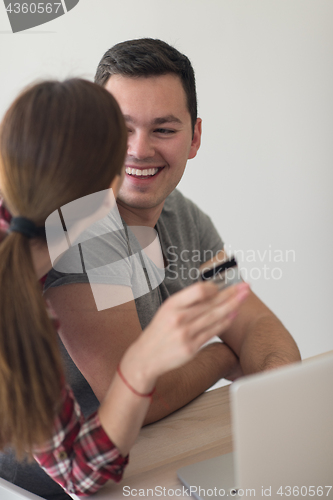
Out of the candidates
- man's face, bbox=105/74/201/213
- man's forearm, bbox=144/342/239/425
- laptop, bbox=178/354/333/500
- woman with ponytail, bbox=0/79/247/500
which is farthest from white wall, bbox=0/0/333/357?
laptop, bbox=178/354/333/500

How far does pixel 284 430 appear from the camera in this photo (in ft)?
1.92

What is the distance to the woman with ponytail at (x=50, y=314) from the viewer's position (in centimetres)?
63

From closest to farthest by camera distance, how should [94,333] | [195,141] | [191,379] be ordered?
[94,333], [191,379], [195,141]

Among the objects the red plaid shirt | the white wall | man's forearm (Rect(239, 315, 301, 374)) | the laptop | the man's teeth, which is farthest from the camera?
the white wall

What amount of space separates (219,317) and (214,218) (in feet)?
5.79

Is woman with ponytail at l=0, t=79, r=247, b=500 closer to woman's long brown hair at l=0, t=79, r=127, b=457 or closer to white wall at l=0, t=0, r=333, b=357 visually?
woman's long brown hair at l=0, t=79, r=127, b=457

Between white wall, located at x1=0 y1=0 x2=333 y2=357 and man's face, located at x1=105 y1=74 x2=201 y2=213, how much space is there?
0.82 metres

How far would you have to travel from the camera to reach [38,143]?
66cm

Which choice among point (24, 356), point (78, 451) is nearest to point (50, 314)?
point (24, 356)

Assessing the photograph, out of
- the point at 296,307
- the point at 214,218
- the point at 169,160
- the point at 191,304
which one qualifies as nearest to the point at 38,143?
the point at 191,304

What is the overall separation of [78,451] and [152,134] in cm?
81

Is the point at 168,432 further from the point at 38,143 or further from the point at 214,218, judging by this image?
the point at 214,218

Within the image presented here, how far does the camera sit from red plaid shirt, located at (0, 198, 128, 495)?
72 cm

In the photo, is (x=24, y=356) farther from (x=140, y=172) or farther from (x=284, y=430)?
(x=140, y=172)
